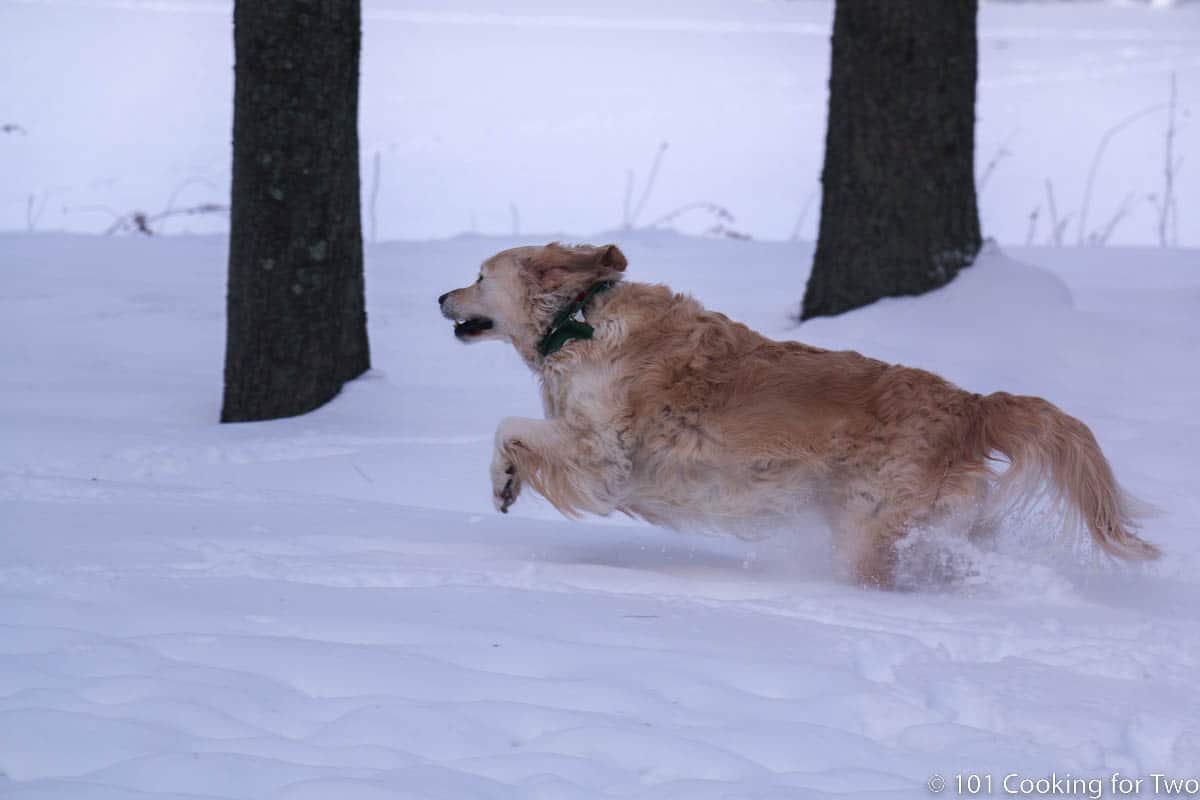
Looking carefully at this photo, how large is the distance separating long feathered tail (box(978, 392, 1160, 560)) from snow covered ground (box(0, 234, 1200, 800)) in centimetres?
16

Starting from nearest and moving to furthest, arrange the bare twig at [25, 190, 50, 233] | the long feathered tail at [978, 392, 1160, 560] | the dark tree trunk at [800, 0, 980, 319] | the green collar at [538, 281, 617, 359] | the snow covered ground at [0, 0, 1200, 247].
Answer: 1. the long feathered tail at [978, 392, 1160, 560]
2. the green collar at [538, 281, 617, 359]
3. the dark tree trunk at [800, 0, 980, 319]
4. the bare twig at [25, 190, 50, 233]
5. the snow covered ground at [0, 0, 1200, 247]

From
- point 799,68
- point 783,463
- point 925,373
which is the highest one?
point 799,68

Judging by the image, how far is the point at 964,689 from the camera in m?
3.21

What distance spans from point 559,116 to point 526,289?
35.6 feet

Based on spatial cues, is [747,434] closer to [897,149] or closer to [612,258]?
[612,258]

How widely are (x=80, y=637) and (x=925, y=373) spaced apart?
9.39 feet

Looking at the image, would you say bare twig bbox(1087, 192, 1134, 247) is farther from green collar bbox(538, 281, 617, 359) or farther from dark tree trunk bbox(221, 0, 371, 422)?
green collar bbox(538, 281, 617, 359)

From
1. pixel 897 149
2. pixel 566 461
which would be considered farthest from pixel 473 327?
pixel 897 149

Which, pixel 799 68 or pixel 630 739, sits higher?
pixel 799 68

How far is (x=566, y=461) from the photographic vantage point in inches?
179

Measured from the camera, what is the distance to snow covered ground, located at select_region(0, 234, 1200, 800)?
2.76 m

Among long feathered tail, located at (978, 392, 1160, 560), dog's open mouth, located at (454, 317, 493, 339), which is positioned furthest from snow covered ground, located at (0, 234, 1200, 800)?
dog's open mouth, located at (454, 317, 493, 339)

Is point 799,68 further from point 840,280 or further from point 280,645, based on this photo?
point 280,645

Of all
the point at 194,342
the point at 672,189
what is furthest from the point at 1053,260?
the point at 194,342
